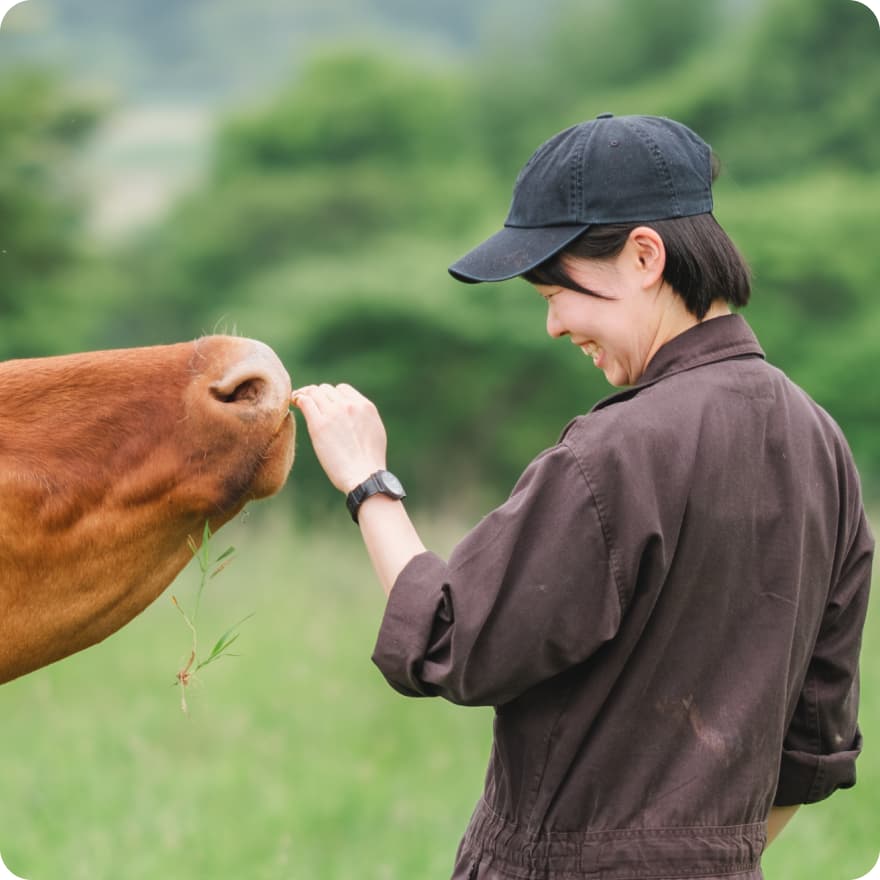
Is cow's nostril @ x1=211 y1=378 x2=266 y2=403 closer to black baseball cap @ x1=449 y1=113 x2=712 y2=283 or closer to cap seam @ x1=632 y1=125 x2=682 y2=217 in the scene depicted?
black baseball cap @ x1=449 y1=113 x2=712 y2=283

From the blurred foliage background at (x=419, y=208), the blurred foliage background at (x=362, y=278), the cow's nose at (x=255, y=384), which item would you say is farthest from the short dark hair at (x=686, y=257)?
the blurred foliage background at (x=419, y=208)

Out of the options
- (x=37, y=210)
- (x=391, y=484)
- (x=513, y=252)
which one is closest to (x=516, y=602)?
(x=391, y=484)

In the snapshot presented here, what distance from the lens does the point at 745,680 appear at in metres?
2.10

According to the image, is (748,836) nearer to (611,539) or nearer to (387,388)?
(611,539)

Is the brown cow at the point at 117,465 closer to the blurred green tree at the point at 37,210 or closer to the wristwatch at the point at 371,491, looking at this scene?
the wristwatch at the point at 371,491

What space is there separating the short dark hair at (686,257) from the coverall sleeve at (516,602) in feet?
1.08

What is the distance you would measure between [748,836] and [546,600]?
0.51m

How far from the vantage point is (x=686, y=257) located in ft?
7.05

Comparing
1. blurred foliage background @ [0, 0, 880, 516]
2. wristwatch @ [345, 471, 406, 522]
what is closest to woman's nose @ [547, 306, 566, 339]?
wristwatch @ [345, 471, 406, 522]

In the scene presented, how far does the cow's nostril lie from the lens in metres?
2.39

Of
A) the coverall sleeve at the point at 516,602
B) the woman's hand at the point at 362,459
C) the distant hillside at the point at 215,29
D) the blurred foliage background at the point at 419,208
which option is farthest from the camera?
the distant hillside at the point at 215,29

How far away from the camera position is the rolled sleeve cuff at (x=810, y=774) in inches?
93.0

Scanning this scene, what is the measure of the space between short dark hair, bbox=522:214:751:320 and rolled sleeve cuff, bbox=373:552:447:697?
0.50m

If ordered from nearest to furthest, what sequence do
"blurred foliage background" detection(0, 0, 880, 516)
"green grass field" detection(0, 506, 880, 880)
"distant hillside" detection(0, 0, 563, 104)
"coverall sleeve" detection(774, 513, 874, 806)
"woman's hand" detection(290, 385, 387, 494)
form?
"woman's hand" detection(290, 385, 387, 494) < "coverall sleeve" detection(774, 513, 874, 806) < "green grass field" detection(0, 506, 880, 880) < "blurred foliage background" detection(0, 0, 880, 516) < "distant hillside" detection(0, 0, 563, 104)
